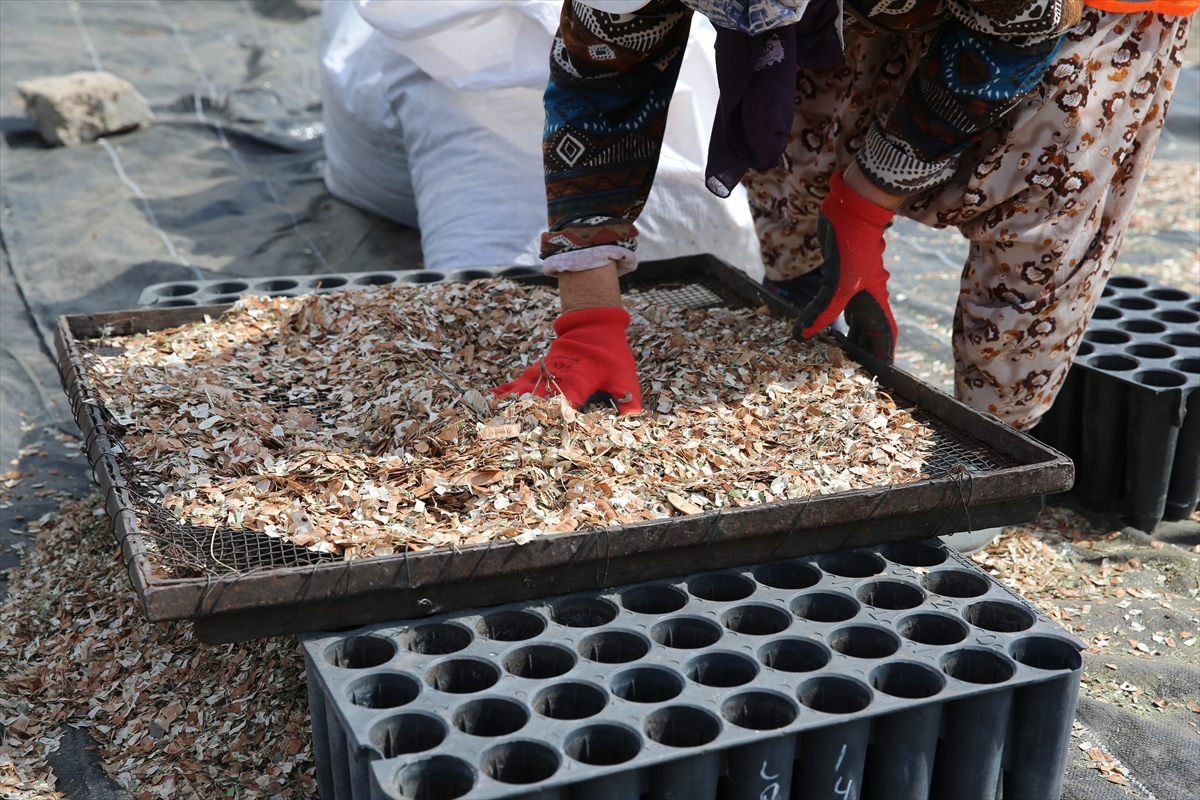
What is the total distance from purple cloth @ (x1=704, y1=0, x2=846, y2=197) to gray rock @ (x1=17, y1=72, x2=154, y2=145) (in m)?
2.85

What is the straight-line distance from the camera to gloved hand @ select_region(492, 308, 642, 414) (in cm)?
158

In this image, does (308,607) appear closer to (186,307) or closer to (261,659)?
(261,659)

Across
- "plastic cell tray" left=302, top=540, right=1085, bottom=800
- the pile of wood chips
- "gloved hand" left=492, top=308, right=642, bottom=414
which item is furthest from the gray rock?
"plastic cell tray" left=302, top=540, right=1085, bottom=800

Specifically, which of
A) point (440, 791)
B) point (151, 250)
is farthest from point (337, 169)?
point (440, 791)

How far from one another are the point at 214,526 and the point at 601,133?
87cm

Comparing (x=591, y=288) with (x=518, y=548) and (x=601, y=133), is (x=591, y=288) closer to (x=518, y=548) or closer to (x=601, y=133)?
(x=601, y=133)

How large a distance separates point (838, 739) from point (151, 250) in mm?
2628

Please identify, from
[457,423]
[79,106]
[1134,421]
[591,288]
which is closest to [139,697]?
[457,423]

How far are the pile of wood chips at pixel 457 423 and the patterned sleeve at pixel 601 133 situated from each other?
0.24 meters

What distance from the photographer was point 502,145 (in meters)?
2.50

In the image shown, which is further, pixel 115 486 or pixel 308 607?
pixel 115 486

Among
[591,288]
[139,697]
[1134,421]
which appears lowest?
[139,697]

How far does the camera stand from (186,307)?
196 cm

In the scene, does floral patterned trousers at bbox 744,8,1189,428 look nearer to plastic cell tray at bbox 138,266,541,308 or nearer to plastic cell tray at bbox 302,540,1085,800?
plastic cell tray at bbox 302,540,1085,800
